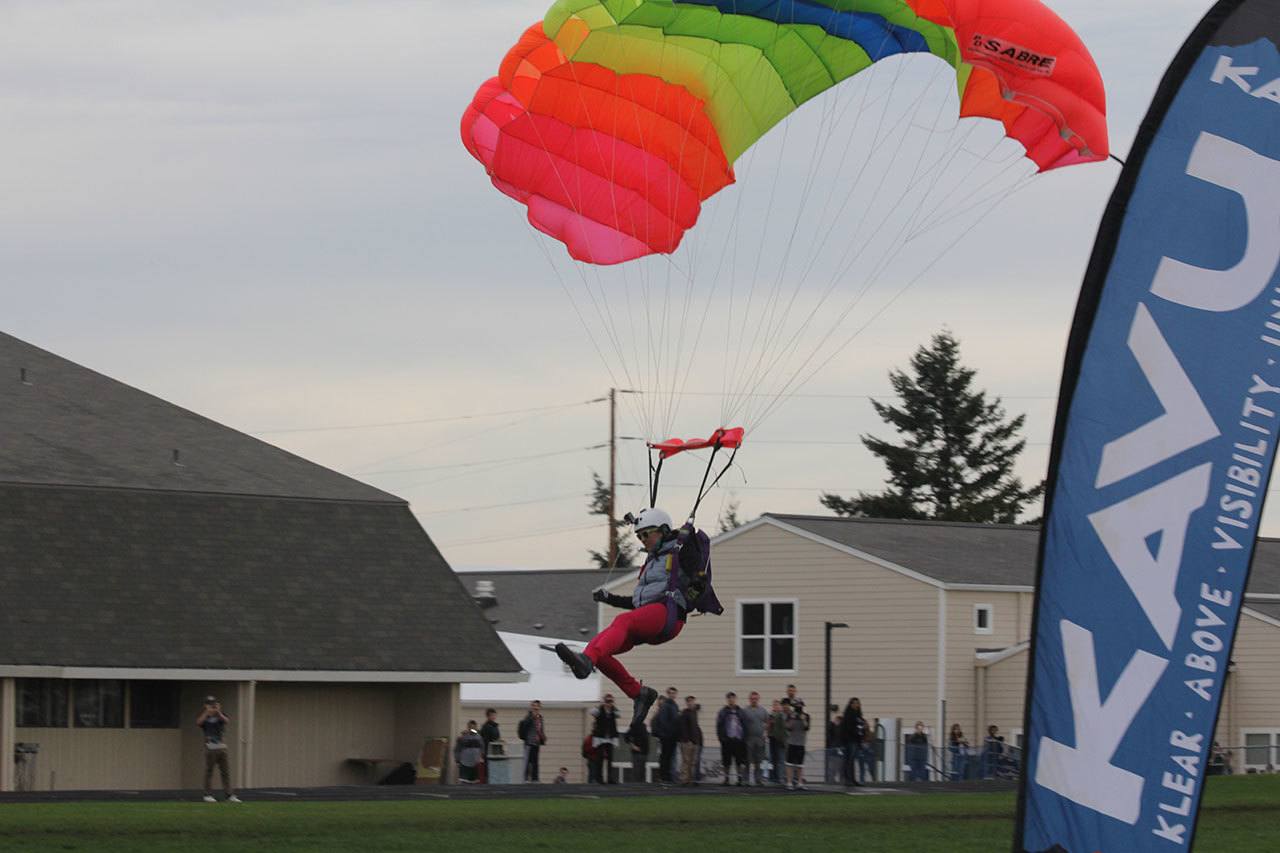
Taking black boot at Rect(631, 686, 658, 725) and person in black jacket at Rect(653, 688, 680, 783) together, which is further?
person in black jacket at Rect(653, 688, 680, 783)

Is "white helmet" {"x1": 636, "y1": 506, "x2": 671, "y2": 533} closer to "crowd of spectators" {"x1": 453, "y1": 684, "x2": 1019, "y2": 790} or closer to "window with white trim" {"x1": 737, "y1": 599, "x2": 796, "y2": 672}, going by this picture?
"crowd of spectators" {"x1": 453, "y1": 684, "x2": 1019, "y2": 790}

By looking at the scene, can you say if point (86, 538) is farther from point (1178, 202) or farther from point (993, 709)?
point (1178, 202)

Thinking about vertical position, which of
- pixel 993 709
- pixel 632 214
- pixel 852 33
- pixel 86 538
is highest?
pixel 852 33

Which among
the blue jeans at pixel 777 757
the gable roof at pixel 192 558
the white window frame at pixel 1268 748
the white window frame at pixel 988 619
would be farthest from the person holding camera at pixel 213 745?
the white window frame at pixel 1268 748

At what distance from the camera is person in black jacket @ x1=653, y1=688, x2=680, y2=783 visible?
2641 cm

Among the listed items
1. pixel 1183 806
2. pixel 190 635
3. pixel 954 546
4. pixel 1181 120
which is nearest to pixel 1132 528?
pixel 1183 806

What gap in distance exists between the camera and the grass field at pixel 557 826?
1672cm

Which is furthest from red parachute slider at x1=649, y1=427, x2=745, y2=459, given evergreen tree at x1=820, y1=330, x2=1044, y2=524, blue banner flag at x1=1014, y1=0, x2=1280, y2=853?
evergreen tree at x1=820, y1=330, x2=1044, y2=524

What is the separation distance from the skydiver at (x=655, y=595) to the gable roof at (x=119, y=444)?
16.7 metres

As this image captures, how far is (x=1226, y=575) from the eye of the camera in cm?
871

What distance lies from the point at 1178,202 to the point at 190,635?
21.0 m

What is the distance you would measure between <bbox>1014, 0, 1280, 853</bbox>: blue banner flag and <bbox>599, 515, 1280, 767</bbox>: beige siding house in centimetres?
2618

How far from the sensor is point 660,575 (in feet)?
45.4

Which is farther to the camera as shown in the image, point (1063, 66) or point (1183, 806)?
point (1063, 66)
